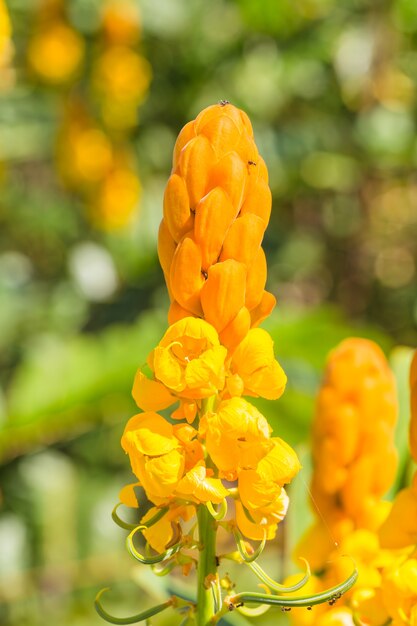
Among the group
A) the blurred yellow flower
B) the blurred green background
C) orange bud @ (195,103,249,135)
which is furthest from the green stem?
the blurred yellow flower

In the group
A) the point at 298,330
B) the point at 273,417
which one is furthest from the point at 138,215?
the point at 273,417

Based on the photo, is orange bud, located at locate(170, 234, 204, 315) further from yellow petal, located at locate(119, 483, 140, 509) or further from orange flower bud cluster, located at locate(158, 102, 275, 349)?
yellow petal, located at locate(119, 483, 140, 509)

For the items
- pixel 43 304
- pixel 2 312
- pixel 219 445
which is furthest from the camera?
pixel 43 304

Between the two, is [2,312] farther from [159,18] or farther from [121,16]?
[159,18]

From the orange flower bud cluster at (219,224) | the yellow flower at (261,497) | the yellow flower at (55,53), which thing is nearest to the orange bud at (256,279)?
the orange flower bud cluster at (219,224)

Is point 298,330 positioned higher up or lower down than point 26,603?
higher up

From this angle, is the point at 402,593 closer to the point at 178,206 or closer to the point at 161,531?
the point at 161,531

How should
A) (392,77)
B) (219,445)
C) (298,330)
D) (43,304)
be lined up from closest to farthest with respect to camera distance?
(219,445), (298,330), (43,304), (392,77)

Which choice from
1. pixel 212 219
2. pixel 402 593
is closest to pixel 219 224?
pixel 212 219
